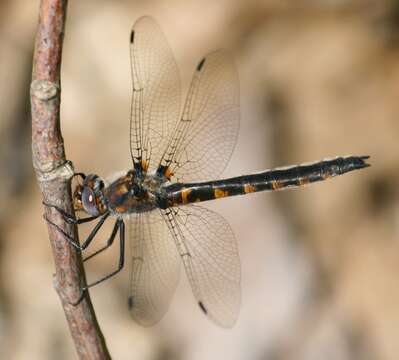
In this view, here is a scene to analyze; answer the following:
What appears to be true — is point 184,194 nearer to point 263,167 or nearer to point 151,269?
point 151,269

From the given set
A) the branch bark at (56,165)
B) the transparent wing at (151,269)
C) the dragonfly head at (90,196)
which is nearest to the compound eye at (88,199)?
the dragonfly head at (90,196)

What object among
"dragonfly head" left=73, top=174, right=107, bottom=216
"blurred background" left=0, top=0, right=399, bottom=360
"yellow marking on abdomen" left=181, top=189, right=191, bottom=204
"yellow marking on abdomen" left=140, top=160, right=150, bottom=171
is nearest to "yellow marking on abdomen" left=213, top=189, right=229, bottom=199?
"yellow marking on abdomen" left=181, top=189, right=191, bottom=204

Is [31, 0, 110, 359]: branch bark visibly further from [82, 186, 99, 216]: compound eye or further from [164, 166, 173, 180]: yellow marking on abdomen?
[164, 166, 173, 180]: yellow marking on abdomen

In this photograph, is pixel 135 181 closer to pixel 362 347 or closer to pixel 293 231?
pixel 293 231

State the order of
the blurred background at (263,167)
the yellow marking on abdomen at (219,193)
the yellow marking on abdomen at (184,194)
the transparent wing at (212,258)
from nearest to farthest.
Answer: the transparent wing at (212,258) < the yellow marking on abdomen at (184,194) < the yellow marking on abdomen at (219,193) < the blurred background at (263,167)

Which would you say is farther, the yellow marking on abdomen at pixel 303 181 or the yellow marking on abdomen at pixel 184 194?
the yellow marking on abdomen at pixel 303 181

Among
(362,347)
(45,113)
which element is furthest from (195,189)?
(362,347)

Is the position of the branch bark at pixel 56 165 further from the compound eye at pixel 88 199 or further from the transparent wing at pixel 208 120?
the transparent wing at pixel 208 120
